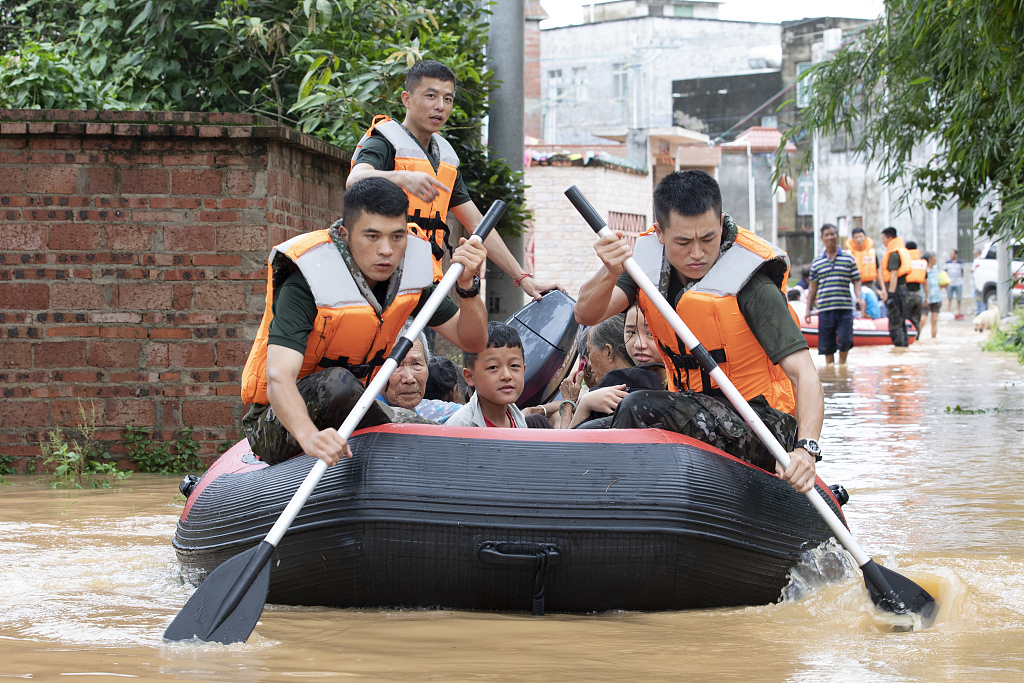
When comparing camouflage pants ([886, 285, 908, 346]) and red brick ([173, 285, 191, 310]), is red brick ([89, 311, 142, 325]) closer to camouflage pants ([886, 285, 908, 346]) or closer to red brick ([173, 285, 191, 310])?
red brick ([173, 285, 191, 310])

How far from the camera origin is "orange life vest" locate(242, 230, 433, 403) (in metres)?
3.65

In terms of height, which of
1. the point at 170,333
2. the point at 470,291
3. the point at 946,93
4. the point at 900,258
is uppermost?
the point at 946,93

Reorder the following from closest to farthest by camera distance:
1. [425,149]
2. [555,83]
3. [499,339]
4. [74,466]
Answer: [499,339] → [425,149] → [74,466] → [555,83]

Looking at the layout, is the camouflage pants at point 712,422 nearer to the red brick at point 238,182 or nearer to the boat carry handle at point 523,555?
the boat carry handle at point 523,555

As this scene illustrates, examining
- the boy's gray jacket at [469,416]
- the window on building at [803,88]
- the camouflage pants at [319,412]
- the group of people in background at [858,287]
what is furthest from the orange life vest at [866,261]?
the camouflage pants at [319,412]

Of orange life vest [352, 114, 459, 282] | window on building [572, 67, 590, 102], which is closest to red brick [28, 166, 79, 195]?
orange life vest [352, 114, 459, 282]

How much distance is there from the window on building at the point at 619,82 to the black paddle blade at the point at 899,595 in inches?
1685

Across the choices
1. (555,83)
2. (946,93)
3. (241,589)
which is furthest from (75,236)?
(555,83)

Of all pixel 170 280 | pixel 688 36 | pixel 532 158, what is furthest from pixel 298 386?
pixel 688 36

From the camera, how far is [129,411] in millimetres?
6285

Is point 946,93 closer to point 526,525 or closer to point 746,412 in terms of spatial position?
point 746,412

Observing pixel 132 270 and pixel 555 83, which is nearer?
pixel 132 270

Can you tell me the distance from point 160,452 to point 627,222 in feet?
46.3

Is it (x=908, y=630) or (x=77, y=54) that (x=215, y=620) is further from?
(x=77, y=54)
